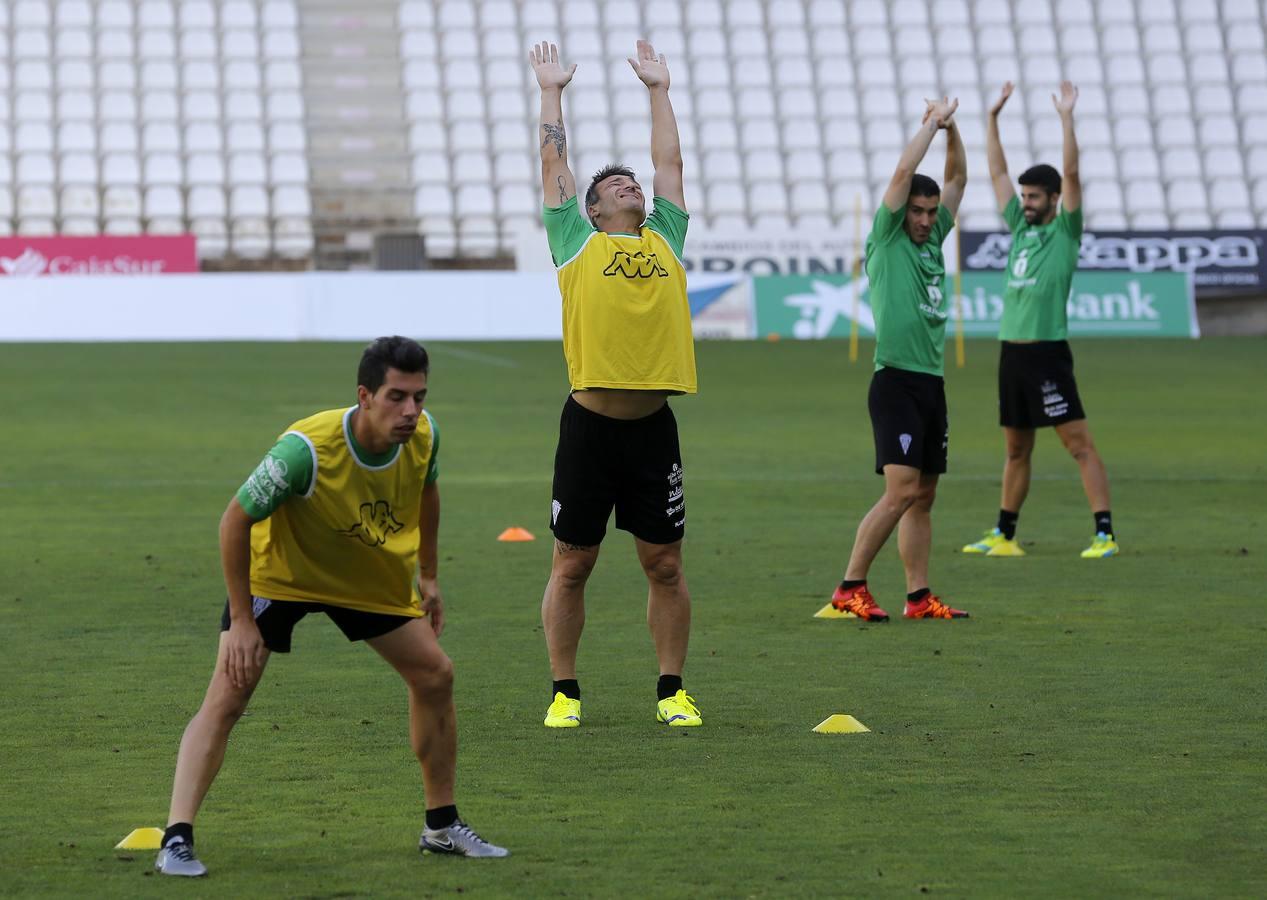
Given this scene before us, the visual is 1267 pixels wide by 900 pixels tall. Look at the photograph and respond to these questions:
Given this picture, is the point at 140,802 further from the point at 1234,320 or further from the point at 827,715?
the point at 1234,320

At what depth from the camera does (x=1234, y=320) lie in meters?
36.0

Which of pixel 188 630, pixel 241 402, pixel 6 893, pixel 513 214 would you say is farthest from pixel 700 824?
pixel 513 214

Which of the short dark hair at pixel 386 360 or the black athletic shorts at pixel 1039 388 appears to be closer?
the short dark hair at pixel 386 360

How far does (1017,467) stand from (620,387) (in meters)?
5.08

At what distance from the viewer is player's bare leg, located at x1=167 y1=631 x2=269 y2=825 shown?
493 centimetres

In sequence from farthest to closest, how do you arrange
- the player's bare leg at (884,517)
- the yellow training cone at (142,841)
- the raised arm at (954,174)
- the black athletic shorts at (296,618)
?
the raised arm at (954,174)
the player's bare leg at (884,517)
the yellow training cone at (142,841)
the black athletic shorts at (296,618)

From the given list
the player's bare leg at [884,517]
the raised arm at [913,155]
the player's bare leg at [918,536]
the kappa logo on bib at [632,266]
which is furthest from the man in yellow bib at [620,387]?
the player's bare leg at [918,536]

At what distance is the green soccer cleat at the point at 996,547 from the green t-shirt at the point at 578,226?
4802mm

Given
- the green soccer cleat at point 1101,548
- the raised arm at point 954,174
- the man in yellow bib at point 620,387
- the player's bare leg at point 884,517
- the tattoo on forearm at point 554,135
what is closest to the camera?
the man in yellow bib at point 620,387

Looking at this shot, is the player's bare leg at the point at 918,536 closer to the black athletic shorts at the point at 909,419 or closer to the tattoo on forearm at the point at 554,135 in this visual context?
the black athletic shorts at the point at 909,419

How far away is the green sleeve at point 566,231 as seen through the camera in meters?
6.75

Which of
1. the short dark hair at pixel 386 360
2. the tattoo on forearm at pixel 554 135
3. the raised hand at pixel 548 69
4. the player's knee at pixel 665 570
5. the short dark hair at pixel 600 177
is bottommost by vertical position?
the player's knee at pixel 665 570

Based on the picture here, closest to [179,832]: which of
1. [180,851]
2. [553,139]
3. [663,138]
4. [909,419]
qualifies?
[180,851]

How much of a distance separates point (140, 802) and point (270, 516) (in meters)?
1.23
